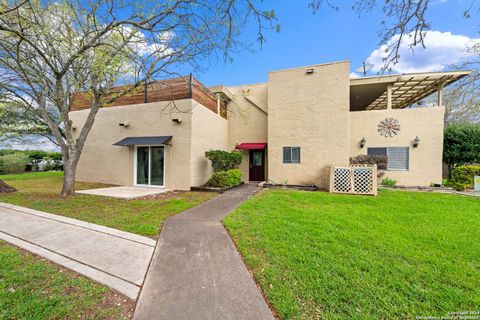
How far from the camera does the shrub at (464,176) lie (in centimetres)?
938

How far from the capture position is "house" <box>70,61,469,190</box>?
32.6 feet

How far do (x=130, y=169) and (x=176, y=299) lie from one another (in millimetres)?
10447

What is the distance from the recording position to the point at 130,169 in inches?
433

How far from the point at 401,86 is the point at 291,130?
21.6ft

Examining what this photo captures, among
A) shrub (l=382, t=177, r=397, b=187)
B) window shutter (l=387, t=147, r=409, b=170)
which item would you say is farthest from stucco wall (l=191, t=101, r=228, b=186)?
window shutter (l=387, t=147, r=409, b=170)

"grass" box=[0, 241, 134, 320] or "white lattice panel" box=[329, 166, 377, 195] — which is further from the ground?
"white lattice panel" box=[329, 166, 377, 195]

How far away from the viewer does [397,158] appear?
34.5 ft

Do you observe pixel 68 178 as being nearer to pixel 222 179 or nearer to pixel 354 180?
pixel 222 179

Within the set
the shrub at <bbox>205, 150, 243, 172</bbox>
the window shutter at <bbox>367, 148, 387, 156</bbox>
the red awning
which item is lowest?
the shrub at <bbox>205, 150, 243, 172</bbox>

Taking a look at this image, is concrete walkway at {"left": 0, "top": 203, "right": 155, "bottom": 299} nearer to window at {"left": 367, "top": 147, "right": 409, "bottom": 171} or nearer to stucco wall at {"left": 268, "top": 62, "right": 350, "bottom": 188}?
stucco wall at {"left": 268, "top": 62, "right": 350, "bottom": 188}

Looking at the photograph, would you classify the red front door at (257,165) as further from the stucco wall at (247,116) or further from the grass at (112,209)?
the grass at (112,209)

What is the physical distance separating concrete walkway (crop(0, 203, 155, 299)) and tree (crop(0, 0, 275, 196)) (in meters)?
4.03

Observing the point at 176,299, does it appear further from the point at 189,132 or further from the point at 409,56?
the point at 189,132

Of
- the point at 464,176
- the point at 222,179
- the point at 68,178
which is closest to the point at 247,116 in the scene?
the point at 222,179
